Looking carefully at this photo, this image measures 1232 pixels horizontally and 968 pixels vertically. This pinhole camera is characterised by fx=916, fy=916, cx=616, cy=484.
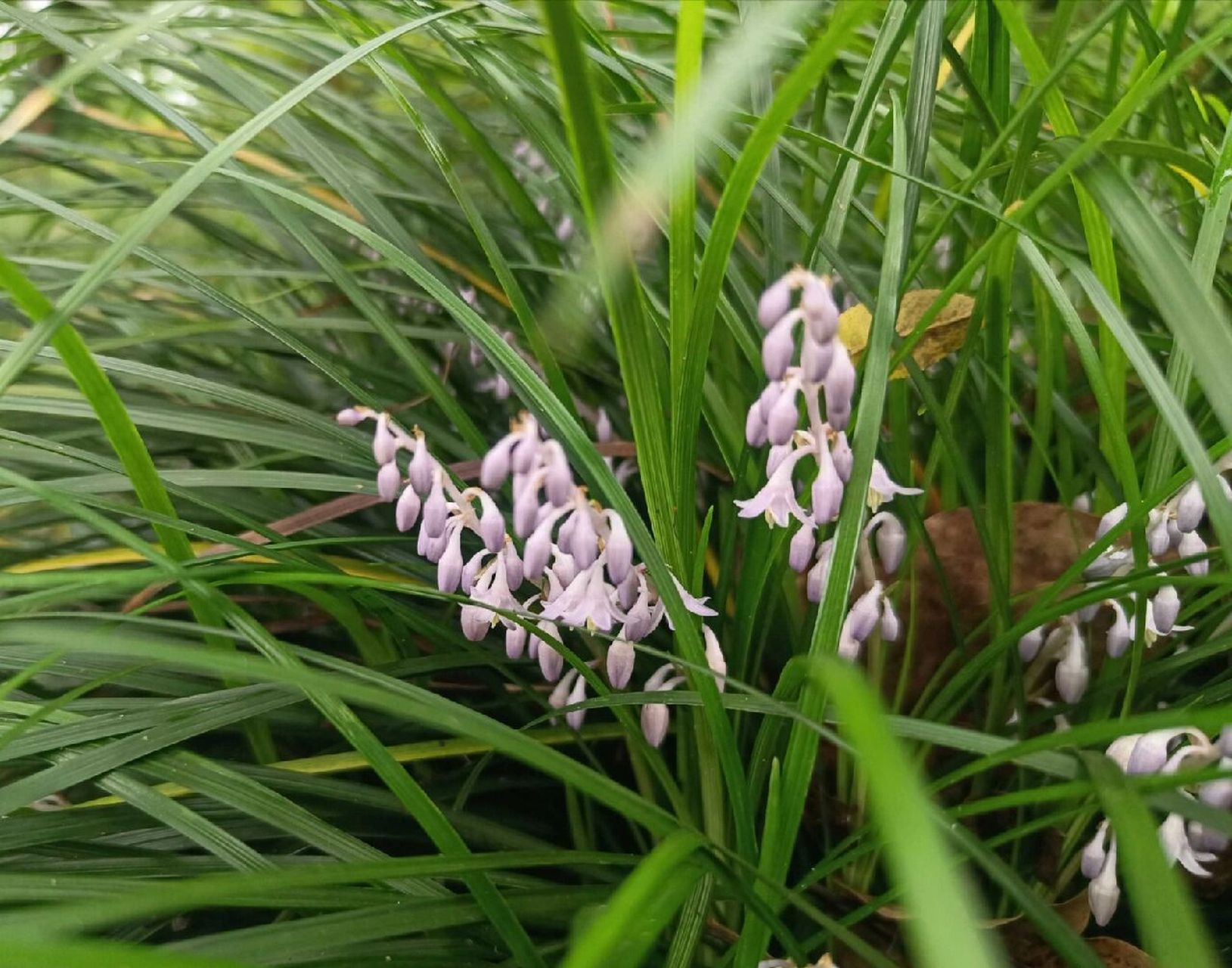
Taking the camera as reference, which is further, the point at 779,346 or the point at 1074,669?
the point at 1074,669

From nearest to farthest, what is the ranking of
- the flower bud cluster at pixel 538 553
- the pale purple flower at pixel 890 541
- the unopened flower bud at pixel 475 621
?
the flower bud cluster at pixel 538 553
the unopened flower bud at pixel 475 621
the pale purple flower at pixel 890 541

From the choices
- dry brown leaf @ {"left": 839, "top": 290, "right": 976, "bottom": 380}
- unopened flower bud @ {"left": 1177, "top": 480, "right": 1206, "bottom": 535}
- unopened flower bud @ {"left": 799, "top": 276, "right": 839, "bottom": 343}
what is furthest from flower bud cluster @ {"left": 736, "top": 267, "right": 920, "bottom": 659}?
unopened flower bud @ {"left": 1177, "top": 480, "right": 1206, "bottom": 535}

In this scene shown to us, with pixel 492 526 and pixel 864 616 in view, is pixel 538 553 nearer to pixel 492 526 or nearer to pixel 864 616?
pixel 492 526

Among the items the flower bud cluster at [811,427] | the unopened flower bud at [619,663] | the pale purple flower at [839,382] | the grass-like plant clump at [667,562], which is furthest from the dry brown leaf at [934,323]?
the unopened flower bud at [619,663]

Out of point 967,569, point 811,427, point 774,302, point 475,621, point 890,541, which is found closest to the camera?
point 774,302

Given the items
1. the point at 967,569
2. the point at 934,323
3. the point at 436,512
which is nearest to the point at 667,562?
the point at 436,512

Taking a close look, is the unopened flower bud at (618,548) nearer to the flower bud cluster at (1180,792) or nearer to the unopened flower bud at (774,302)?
the unopened flower bud at (774,302)
